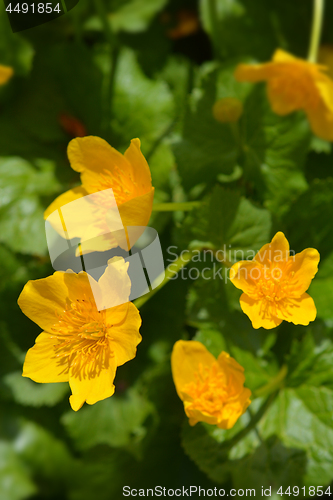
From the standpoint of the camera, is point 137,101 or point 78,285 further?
point 137,101

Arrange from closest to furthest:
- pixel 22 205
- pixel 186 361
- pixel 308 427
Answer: pixel 186 361 → pixel 308 427 → pixel 22 205

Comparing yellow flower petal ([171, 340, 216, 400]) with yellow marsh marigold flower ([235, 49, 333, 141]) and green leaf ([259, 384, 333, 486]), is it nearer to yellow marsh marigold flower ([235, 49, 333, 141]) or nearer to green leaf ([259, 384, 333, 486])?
green leaf ([259, 384, 333, 486])

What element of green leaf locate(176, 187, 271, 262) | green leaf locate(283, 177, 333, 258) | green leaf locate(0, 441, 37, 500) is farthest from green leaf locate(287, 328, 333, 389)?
green leaf locate(0, 441, 37, 500)

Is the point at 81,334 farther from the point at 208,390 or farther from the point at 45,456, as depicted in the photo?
the point at 45,456

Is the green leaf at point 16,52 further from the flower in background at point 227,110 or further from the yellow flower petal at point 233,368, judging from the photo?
the yellow flower petal at point 233,368

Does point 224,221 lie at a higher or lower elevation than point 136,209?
lower

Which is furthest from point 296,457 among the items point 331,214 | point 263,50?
point 263,50

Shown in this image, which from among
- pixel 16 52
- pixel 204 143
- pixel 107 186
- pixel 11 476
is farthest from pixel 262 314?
pixel 11 476
